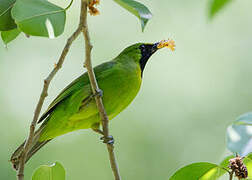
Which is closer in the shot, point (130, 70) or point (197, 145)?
point (130, 70)

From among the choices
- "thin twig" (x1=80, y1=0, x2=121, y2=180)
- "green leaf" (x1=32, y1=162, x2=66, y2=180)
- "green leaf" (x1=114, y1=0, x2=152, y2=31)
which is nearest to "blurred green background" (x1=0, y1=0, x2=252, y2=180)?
"thin twig" (x1=80, y1=0, x2=121, y2=180)

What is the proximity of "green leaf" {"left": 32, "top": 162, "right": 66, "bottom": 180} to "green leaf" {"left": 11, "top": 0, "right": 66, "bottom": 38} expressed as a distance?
69 cm

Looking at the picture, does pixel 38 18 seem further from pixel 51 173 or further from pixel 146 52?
pixel 146 52

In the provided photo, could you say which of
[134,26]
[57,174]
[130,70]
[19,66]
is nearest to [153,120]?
[134,26]

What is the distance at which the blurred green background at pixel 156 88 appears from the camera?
7.18 meters

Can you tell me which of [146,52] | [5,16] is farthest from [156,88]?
[5,16]

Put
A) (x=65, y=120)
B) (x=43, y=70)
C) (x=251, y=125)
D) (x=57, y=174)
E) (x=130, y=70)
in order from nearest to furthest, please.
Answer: (x=251, y=125), (x=57, y=174), (x=65, y=120), (x=130, y=70), (x=43, y=70)

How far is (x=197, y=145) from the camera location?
778 centimetres

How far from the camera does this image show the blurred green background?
7.18m

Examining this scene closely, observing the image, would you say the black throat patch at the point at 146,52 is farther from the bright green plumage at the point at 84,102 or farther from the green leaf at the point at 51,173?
the green leaf at the point at 51,173

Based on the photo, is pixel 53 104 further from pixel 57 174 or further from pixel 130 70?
pixel 57 174

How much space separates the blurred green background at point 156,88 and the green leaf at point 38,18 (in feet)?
16.8

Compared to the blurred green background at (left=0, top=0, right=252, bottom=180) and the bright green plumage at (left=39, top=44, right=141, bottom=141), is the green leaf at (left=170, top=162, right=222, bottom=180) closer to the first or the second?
the bright green plumage at (left=39, top=44, right=141, bottom=141)

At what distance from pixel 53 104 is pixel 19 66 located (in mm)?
4723
